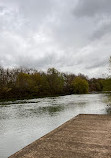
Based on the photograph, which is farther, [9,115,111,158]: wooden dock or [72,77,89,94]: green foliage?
[72,77,89,94]: green foliage

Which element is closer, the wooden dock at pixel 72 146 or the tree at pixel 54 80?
the wooden dock at pixel 72 146

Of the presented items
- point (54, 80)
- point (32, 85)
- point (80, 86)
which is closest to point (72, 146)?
point (32, 85)

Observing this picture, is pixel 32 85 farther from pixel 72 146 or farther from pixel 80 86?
pixel 72 146

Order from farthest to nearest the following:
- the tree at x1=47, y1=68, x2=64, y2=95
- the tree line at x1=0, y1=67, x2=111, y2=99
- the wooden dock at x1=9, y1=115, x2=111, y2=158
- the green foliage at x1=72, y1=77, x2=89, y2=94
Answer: the green foliage at x1=72, y1=77, x2=89, y2=94 < the tree at x1=47, y1=68, x2=64, y2=95 < the tree line at x1=0, y1=67, x2=111, y2=99 < the wooden dock at x1=9, y1=115, x2=111, y2=158

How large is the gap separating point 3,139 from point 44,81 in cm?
5993

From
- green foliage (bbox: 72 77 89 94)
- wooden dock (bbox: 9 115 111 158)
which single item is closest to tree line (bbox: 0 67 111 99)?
green foliage (bbox: 72 77 89 94)

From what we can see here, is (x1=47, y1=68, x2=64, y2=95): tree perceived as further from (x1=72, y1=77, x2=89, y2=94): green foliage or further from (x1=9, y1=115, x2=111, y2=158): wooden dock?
(x1=9, y1=115, x2=111, y2=158): wooden dock

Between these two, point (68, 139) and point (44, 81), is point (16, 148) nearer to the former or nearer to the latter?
point (68, 139)

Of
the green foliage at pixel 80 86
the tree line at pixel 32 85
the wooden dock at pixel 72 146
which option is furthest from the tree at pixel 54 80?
the wooden dock at pixel 72 146

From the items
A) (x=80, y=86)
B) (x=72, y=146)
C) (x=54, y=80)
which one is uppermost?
(x=54, y=80)

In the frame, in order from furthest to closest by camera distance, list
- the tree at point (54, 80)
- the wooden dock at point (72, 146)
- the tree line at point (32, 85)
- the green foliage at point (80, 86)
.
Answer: the green foliage at point (80, 86) → the tree at point (54, 80) → the tree line at point (32, 85) → the wooden dock at point (72, 146)

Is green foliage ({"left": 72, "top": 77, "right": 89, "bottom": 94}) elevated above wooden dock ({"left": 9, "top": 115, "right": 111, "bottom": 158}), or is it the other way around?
green foliage ({"left": 72, "top": 77, "right": 89, "bottom": 94})

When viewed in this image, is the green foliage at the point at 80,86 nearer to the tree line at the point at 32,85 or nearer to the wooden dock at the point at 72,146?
the tree line at the point at 32,85

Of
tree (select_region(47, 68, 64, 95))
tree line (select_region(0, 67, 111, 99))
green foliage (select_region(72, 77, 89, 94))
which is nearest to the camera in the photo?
tree line (select_region(0, 67, 111, 99))
